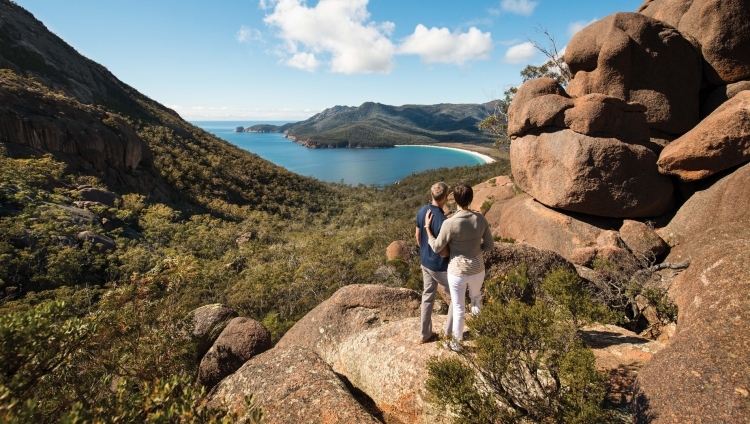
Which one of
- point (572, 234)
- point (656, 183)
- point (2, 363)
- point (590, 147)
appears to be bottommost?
point (572, 234)

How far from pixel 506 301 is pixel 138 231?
3592 centimetres

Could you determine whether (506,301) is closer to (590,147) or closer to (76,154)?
(590,147)

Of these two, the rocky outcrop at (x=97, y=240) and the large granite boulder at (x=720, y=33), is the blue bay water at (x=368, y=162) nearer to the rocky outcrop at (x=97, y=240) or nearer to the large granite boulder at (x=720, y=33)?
the rocky outcrop at (x=97, y=240)

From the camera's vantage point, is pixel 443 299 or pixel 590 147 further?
pixel 590 147

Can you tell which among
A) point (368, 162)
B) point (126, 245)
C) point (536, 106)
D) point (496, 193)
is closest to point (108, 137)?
point (126, 245)

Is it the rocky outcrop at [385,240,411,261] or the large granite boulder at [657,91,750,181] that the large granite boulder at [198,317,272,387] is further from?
the rocky outcrop at [385,240,411,261]

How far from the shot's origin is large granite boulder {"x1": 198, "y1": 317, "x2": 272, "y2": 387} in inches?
301

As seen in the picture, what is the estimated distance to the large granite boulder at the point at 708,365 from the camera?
338 cm

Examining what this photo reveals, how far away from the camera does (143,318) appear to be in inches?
261

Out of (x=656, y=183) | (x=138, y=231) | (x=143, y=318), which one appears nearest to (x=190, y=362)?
(x=143, y=318)

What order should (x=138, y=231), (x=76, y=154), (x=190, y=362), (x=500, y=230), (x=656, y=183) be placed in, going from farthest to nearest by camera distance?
(x=76, y=154) → (x=138, y=231) → (x=500, y=230) → (x=656, y=183) → (x=190, y=362)

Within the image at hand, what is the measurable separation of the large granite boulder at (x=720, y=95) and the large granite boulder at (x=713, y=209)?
138 inches

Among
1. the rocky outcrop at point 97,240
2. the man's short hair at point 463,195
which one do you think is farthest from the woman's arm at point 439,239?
the rocky outcrop at point 97,240

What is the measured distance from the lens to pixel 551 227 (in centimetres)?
1255
